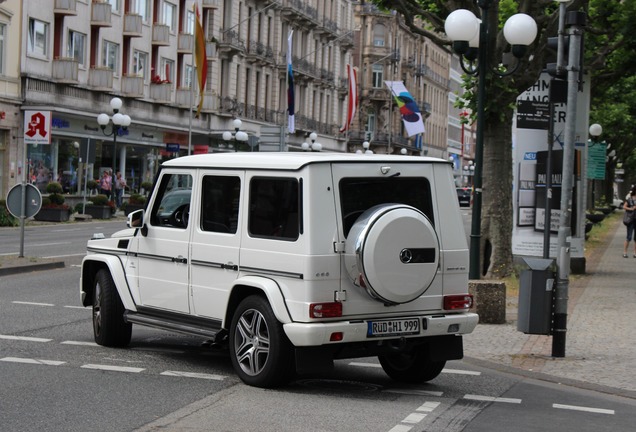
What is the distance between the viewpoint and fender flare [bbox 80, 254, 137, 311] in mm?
11391

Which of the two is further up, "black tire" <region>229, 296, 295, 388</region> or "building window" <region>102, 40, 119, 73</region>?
"building window" <region>102, 40, 119, 73</region>

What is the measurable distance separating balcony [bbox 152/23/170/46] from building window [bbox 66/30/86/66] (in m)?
7.17

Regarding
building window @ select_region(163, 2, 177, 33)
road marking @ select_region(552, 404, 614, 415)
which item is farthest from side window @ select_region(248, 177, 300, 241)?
building window @ select_region(163, 2, 177, 33)

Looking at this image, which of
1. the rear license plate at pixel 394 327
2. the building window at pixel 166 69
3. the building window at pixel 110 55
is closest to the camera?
the rear license plate at pixel 394 327

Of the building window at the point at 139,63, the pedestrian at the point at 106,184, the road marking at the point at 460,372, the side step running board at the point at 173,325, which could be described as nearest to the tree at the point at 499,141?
the road marking at the point at 460,372

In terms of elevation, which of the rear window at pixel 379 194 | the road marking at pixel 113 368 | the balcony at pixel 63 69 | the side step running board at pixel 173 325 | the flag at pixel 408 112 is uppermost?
the balcony at pixel 63 69

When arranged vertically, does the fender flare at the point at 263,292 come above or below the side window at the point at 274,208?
below

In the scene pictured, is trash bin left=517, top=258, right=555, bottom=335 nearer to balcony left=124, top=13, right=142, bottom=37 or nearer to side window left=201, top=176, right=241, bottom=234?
side window left=201, top=176, right=241, bottom=234

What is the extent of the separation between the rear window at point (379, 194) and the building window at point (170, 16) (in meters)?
53.2

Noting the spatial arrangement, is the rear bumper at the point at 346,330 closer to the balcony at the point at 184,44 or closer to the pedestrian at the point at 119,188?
the pedestrian at the point at 119,188

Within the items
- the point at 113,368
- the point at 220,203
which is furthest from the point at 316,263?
the point at 113,368

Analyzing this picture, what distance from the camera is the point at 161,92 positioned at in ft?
199

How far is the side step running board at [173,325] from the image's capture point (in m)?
10.2

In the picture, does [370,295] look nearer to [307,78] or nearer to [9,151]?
[9,151]
